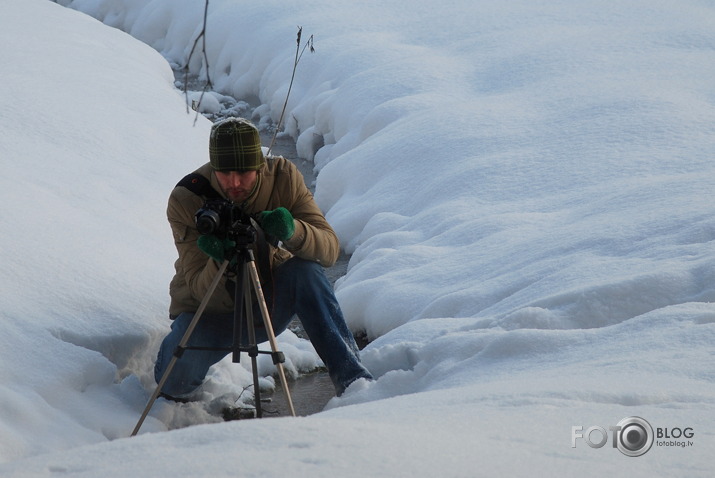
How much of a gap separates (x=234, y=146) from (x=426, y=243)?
7.24ft

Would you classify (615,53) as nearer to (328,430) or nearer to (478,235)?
(478,235)

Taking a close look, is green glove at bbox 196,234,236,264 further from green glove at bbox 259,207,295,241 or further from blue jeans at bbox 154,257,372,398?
blue jeans at bbox 154,257,372,398

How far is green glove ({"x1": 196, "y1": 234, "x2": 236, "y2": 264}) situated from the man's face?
234 mm

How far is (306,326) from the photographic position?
340 centimetres

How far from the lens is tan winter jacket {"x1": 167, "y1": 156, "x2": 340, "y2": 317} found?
3260 mm

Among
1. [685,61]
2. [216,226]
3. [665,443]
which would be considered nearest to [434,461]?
[665,443]

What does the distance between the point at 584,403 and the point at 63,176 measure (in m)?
3.37

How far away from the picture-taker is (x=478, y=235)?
16.5 ft

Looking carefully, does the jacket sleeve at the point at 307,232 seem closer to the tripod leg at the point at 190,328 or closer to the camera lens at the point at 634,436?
the tripod leg at the point at 190,328

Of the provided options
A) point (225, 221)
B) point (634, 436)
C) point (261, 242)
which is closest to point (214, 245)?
Answer: point (225, 221)

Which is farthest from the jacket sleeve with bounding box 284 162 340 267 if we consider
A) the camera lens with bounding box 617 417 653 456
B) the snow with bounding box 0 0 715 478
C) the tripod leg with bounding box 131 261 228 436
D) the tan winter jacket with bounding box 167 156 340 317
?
the camera lens with bounding box 617 417 653 456

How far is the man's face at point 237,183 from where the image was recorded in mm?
3213

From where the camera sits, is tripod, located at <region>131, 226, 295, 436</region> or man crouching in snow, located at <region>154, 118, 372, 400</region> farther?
man crouching in snow, located at <region>154, 118, 372, 400</region>

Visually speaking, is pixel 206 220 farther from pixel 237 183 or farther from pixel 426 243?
pixel 426 243
